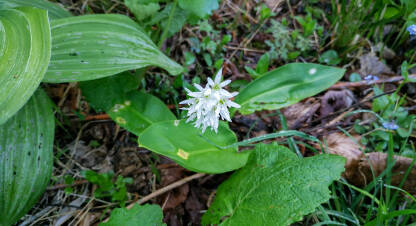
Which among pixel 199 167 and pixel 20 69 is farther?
pixel 199 167

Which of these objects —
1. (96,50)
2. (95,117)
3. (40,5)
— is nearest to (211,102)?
(96,50)

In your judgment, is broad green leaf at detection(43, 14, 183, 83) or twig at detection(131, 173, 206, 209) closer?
broad green leaf at detection(43, 14, 183, 83)

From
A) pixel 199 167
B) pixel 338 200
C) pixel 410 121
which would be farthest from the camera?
pixel 410 121

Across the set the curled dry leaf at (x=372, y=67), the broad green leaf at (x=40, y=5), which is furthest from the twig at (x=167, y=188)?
the curled dry leaf at (x=372, y=67)

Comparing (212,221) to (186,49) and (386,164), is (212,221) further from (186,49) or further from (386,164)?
(186,49)

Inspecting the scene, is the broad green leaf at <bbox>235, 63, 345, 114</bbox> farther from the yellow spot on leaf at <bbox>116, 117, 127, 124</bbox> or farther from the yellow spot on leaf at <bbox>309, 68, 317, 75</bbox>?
the yellow spot on leaf at <bbox>116, 117, 127, 124</bbox>

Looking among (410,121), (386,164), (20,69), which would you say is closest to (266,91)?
(386,164)

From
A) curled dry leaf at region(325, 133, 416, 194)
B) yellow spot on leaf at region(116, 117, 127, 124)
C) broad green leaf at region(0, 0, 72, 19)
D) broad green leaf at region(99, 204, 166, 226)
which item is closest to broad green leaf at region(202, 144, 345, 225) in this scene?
broad green leaf at region(99, 204, 166, 226)

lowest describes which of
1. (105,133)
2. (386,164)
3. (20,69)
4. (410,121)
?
(105,133)
